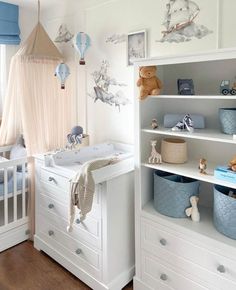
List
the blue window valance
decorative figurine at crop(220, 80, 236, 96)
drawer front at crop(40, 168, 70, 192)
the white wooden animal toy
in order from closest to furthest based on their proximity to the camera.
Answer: decorative figurine at crop(220, 80, 236, 96) < the white wooden animal toy < drawer front at crop(40, 168, 70, 192) < the blue window valance

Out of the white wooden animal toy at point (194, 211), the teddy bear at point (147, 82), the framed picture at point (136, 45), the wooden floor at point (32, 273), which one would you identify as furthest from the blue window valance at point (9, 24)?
the white wooden animal toy at point (194, 211)

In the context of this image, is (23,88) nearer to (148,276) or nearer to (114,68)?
(114,68)

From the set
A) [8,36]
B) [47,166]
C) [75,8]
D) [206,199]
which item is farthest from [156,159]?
[8,36]

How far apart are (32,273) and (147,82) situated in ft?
5.66

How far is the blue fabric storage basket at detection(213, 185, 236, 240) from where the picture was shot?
4.68 feet

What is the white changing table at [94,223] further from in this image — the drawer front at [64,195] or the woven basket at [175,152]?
the woven basket at [175,152]

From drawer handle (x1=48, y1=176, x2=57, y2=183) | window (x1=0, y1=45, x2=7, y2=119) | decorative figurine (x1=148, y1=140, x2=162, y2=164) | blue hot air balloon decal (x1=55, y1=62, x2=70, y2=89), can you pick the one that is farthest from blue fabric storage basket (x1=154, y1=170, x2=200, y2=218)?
window (x1=0, y1=45, x2=7, y2=119)

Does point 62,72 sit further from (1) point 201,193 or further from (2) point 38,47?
(1) point 201,193

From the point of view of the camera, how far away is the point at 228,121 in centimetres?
152

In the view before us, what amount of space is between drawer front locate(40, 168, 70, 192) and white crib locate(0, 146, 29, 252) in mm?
295

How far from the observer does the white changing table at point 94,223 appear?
1778 millimetres

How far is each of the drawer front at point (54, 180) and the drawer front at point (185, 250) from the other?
2.16 feet

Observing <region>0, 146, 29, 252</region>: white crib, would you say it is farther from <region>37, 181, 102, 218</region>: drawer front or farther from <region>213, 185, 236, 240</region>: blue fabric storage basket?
<region>213, 185, 236, 240</region>: blue fabric storage basket

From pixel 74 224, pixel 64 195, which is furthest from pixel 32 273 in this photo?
pixel 64 195
